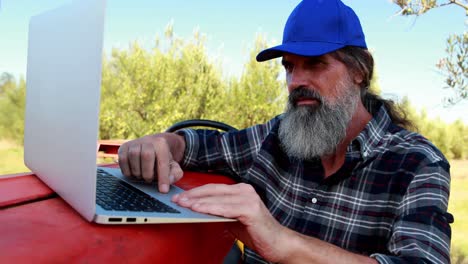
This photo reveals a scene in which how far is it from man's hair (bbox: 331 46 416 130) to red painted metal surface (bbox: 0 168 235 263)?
1.00 metres

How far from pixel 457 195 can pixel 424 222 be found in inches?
326

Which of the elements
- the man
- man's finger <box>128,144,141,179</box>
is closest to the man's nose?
the man

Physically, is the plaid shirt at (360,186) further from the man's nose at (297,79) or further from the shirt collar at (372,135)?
the man's nose at (297,79)

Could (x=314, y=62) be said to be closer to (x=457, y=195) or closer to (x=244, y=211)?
(x=244, y=211)

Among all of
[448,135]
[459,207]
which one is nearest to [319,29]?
[459,207]

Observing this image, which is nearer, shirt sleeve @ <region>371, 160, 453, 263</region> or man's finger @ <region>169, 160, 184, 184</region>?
shirt sleeve @ <region>371, 160, 453, 263</region>

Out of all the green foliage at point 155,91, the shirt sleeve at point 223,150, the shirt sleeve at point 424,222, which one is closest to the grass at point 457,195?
the shirt sleeve at point 223,150

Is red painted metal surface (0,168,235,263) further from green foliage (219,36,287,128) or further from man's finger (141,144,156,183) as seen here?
green foliage (219,36,287,128)

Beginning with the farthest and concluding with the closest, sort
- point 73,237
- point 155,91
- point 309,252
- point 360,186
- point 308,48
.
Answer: point 155,91 < point 308,48 < point 360,186 < point 309,252 < point 73,237

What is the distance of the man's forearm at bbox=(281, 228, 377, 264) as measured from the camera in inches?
38.8

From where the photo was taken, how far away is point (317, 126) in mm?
1697

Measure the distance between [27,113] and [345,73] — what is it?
1.18 m

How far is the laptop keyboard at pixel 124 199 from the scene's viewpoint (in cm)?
81

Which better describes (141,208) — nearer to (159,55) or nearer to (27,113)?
(27,113)
